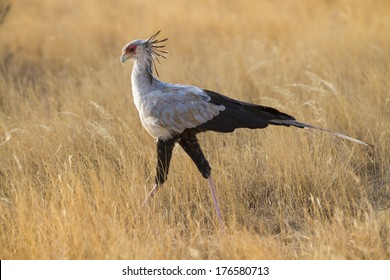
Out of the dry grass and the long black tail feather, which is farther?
the long black tail feather

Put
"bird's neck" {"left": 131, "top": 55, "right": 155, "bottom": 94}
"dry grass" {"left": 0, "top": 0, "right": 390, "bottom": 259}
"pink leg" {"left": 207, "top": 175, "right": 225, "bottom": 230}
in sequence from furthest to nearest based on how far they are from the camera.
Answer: "bird's neck" {"left": 131, "top": 55, "right": 155, "bottom": 94} < "pink leg" {"left": 207, "top": 175, "right": 225, "bottom": 230} < "dry grass" {"left": 0, "top": 0, "right": 390, "bottom": 259}

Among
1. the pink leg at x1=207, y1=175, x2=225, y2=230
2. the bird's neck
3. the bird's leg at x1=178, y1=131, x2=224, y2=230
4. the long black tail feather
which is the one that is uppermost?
the bird's neck

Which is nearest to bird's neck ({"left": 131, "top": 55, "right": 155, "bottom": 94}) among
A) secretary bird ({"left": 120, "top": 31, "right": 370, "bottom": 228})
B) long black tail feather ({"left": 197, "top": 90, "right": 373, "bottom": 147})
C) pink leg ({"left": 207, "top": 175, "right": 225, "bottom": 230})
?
secretary bird ({"left": 120, "top": 31, "right": 370, "bottom": 228})

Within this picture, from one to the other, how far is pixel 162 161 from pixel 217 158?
2.85ft

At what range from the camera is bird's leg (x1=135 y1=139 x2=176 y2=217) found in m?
4.59

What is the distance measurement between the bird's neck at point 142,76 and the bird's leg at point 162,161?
459 mm

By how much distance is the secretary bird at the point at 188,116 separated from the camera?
14.8 feet

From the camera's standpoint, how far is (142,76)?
4.74 meters

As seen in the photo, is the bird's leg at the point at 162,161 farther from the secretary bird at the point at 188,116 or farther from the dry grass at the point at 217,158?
the dry grass at the point at 217,158

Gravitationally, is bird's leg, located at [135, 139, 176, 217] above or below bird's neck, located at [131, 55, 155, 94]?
below

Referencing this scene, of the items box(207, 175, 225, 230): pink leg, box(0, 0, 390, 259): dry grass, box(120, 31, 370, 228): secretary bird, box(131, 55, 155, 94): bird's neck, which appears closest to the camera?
box(0, 0, 390, 259): dry grass

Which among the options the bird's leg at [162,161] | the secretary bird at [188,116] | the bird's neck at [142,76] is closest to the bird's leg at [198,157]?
the secretary bird at [188,116]

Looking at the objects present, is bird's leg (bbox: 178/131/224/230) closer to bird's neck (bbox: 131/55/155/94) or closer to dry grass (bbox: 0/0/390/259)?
dry grass (bbox: 0/0/390/259)
